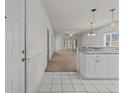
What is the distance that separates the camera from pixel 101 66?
419 centimetres

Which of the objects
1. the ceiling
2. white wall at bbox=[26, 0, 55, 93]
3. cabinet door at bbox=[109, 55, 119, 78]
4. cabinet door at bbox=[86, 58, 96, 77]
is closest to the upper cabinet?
the ceiling

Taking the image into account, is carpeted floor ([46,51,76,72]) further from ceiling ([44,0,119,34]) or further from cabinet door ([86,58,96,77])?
ceiling ([44,0,119,34])

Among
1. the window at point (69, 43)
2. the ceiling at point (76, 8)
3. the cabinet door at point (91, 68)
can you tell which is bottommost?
the cabinet door at point (91, 68)

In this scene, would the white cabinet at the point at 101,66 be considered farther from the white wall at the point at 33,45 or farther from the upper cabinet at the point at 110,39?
the upper cabinet at the point at 110,39

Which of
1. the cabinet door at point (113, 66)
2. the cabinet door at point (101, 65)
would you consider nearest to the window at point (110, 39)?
the cabinet door at point (113, 66)

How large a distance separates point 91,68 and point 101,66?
13.1 inches

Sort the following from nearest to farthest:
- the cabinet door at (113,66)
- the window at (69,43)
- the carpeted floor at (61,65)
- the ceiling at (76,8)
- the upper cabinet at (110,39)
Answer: the cabinet door at (113,66) → the ceiling at (76,8) → the carpeted floor at (61,65) → the upper cabinet at (110,39) → the window at (69,43)

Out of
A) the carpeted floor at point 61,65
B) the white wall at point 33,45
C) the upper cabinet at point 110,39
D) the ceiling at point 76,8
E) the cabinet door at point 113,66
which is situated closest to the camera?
the white wall at point 33,45

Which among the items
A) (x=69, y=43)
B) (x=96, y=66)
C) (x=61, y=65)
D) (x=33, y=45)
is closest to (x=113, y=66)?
(x=96, y=66)

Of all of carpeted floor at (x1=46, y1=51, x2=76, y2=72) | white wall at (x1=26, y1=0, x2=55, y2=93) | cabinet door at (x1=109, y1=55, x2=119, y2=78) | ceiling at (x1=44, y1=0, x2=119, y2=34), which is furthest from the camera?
carpeted floor at (x1=46, y1=51, x2=76, y2=72)

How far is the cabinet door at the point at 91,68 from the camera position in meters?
4.20

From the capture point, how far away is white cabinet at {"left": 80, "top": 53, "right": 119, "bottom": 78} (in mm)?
4176
